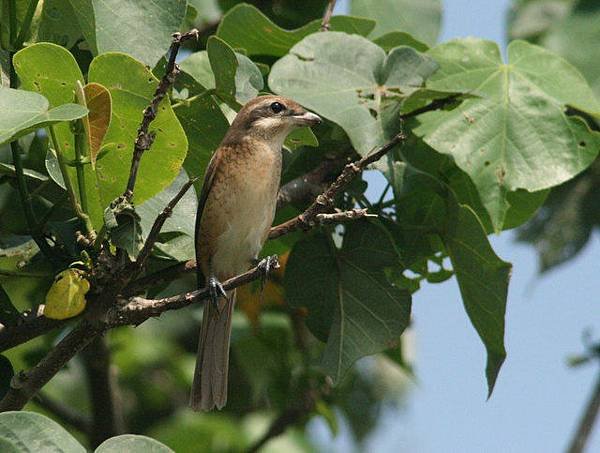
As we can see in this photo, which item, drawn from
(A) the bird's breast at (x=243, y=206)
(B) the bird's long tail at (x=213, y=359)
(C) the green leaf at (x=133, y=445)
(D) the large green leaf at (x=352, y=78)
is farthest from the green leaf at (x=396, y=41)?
(C) the green leaf at (x=133, y=445)

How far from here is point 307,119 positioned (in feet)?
12.9

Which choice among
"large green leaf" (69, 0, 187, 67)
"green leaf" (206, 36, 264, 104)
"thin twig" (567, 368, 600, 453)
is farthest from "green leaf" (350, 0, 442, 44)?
"thin twig" (567, 368, 600, 453)

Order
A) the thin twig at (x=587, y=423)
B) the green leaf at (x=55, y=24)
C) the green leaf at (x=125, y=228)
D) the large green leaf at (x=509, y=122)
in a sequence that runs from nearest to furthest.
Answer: the green leaf at (x=125, y=228) < the green leaf at (x=55, y=24) < the large green leaf at (x=509, y=122) < the thin twig at (x=587, y=423)

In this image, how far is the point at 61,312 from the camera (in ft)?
9.58

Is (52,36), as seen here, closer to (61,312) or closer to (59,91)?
(59,91)

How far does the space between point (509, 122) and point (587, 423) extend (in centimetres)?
169

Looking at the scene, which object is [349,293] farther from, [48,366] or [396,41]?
[48,366]

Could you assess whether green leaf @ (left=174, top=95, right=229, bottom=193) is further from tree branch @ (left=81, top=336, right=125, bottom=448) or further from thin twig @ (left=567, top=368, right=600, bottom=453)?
thin twig @ (left=567, top=368, right=600, bottom=453)

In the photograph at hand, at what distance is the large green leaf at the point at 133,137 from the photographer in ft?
10.2

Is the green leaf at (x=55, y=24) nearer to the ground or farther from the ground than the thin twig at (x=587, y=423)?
farther from the ground

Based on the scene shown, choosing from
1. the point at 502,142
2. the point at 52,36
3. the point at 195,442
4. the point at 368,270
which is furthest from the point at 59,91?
the point at 195,442

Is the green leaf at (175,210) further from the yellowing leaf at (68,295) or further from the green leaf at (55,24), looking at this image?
the green leaf at (55,24)

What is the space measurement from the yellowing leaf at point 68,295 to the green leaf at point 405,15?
1.88 m

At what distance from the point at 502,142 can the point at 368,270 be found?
63cm
